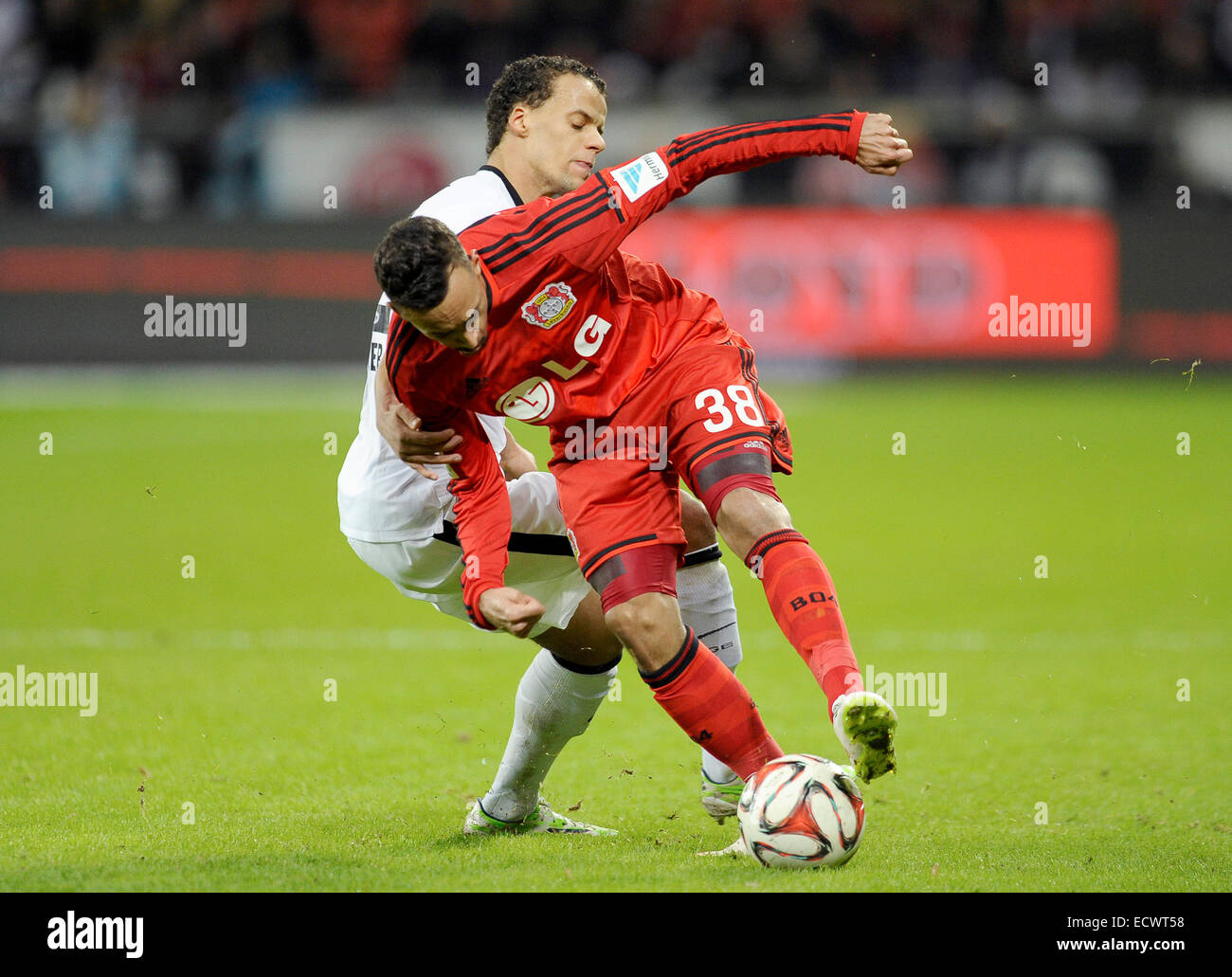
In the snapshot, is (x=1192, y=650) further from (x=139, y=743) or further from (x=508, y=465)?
(x=139, y=743)

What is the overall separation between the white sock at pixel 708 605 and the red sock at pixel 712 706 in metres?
0.75

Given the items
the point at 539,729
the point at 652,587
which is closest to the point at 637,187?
the point at 652,587

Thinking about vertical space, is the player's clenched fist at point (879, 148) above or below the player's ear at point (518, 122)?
below

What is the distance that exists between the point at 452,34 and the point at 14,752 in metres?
14.0

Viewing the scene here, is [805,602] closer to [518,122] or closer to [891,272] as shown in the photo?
[518,122]

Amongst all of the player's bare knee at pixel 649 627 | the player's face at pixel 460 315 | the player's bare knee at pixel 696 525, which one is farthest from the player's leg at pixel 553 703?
the player's face at pixel 460 315

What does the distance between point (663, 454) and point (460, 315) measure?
71cm

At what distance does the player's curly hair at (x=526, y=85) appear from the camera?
4.50 metres

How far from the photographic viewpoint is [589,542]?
3.81 metres

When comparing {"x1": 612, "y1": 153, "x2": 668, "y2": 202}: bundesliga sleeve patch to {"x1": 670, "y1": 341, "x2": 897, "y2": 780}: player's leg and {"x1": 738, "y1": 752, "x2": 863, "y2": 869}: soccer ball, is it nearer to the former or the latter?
{"x1": 670, "y1": 341, "x2": 897, "y2": 780}: player's leg

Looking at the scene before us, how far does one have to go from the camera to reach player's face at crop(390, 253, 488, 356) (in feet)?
11.4

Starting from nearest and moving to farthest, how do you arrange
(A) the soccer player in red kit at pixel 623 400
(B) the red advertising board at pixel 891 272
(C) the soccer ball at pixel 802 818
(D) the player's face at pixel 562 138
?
(C) the soccer ball at pixel 802 818, (A) the soccer player in red kit at pixel 623 400, (D) the player's face at pixel 562 138, (B) the red advertising board at pixel 891 272

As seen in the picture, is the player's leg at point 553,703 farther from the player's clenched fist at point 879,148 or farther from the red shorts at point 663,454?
the player's clenched fist at point 879,148

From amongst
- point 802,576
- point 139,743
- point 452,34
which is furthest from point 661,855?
point 452,34
